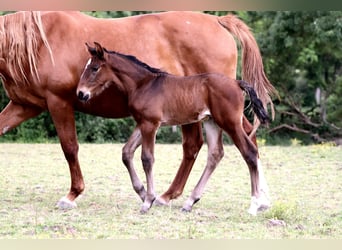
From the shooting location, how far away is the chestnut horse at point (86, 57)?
551 centimetres

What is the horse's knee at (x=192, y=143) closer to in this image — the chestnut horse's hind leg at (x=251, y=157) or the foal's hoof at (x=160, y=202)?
the foal's hoof at (x=160, y=202)

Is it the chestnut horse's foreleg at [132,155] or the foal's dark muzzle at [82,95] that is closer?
the foal's dark muzzle at [82,95]

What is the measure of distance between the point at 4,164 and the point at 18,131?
6723 mm

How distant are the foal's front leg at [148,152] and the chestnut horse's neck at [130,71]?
0.40 meters

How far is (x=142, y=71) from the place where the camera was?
17.3 ft

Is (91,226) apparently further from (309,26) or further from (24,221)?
(309,26)

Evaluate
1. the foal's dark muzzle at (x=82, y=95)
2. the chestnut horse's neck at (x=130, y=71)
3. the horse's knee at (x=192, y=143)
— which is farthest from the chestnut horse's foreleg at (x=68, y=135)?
the horse's knee at (x=192, y=143)

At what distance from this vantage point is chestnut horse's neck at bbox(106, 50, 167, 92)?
5250 mm

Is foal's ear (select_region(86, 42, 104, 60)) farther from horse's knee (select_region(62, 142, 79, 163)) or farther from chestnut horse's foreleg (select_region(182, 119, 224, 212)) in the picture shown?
chestnut horse's foreleg (select_region(182, 119, 224, 212))

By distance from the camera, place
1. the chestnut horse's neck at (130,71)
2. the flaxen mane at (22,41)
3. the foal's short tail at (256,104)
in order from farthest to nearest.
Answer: the flaxen mane at (22,41), the chestnut horse's neck at (130,71), the foal's short tail at (256,104)

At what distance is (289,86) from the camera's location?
64.4 ft

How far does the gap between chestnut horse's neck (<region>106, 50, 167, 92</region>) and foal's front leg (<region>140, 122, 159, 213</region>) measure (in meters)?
0.40

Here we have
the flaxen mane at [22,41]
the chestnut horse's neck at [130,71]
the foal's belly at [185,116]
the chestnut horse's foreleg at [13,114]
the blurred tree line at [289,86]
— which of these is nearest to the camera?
the foal's belly at [185,116]

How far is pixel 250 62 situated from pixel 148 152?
1.59 m
